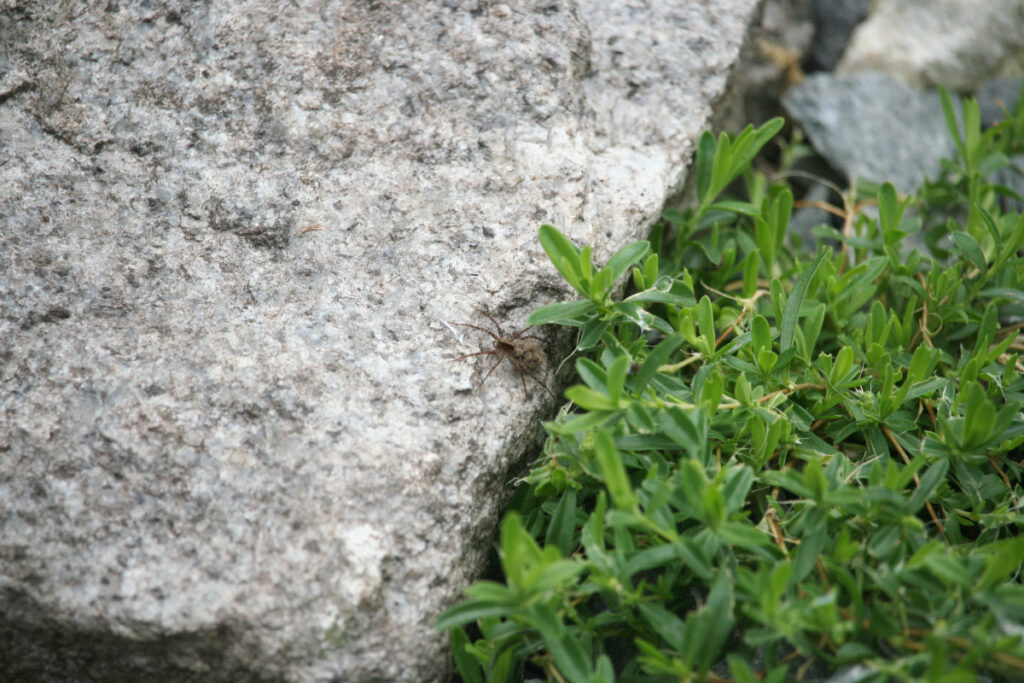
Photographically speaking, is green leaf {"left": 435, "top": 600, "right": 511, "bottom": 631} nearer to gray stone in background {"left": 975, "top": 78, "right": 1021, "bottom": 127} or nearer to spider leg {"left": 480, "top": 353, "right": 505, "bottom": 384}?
spider leg {"left": 480, "top": 353, "right": 505, "bottom": 384}

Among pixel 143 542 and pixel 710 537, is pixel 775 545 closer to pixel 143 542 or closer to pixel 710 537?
pixel 710 537

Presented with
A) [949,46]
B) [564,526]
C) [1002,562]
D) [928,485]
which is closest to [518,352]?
[564,526]

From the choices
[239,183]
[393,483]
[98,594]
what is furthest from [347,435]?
[239,183]

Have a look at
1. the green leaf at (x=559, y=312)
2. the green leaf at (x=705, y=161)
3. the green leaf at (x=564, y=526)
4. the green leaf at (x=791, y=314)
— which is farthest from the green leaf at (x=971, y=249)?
the green leaf at (x=564, y=526)

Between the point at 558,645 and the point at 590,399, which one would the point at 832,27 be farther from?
the point at 558,645

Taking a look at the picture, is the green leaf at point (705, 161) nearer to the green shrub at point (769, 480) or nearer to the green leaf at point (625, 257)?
the green shrub at point (769, 480)

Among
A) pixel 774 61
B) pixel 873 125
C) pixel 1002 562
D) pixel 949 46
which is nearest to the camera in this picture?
pixel 1002 562
